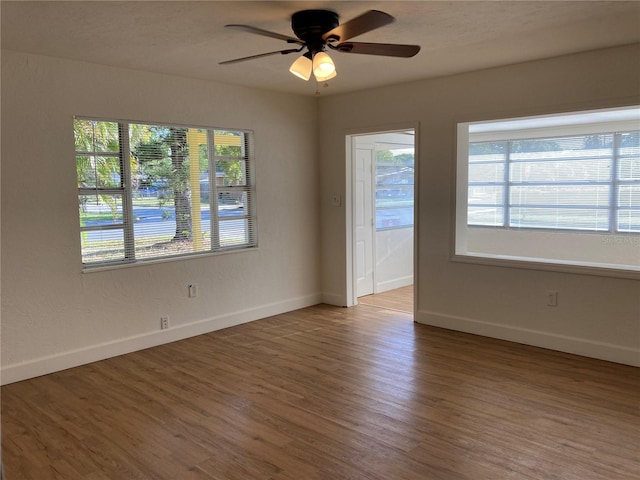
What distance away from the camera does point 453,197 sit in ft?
15.5

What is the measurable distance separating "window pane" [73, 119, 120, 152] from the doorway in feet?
8.31

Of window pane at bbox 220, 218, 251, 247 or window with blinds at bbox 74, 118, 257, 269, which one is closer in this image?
window with blinds at bbox 74, 118, 257, 269

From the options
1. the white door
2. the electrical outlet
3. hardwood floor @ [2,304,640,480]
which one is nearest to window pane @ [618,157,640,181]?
the electrical outlet

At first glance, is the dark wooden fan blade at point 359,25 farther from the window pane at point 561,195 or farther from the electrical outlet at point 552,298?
the window pane at point 561,195

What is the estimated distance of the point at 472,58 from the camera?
3998 millimetres

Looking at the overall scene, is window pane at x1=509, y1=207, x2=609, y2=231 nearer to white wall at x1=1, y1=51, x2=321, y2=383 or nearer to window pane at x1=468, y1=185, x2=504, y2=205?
window pane at x1=468, y1=185, x2=504, y2=205

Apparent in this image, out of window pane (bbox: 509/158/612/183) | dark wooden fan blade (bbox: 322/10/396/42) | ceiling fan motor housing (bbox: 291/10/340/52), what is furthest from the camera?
window pane (bbox: 509/158/612/183)

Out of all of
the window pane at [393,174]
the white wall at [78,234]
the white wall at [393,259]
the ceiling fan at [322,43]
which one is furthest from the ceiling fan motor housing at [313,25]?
the white wall at [393,259]

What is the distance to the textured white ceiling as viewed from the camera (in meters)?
2.79

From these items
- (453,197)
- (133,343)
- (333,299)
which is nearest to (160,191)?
(133,343)

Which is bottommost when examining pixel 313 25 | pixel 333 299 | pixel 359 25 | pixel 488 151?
pixel 333 299

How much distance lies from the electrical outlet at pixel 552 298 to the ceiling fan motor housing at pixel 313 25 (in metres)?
2.85

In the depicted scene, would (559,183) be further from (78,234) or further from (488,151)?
(78,234)

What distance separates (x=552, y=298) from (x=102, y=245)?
12.7 ft
